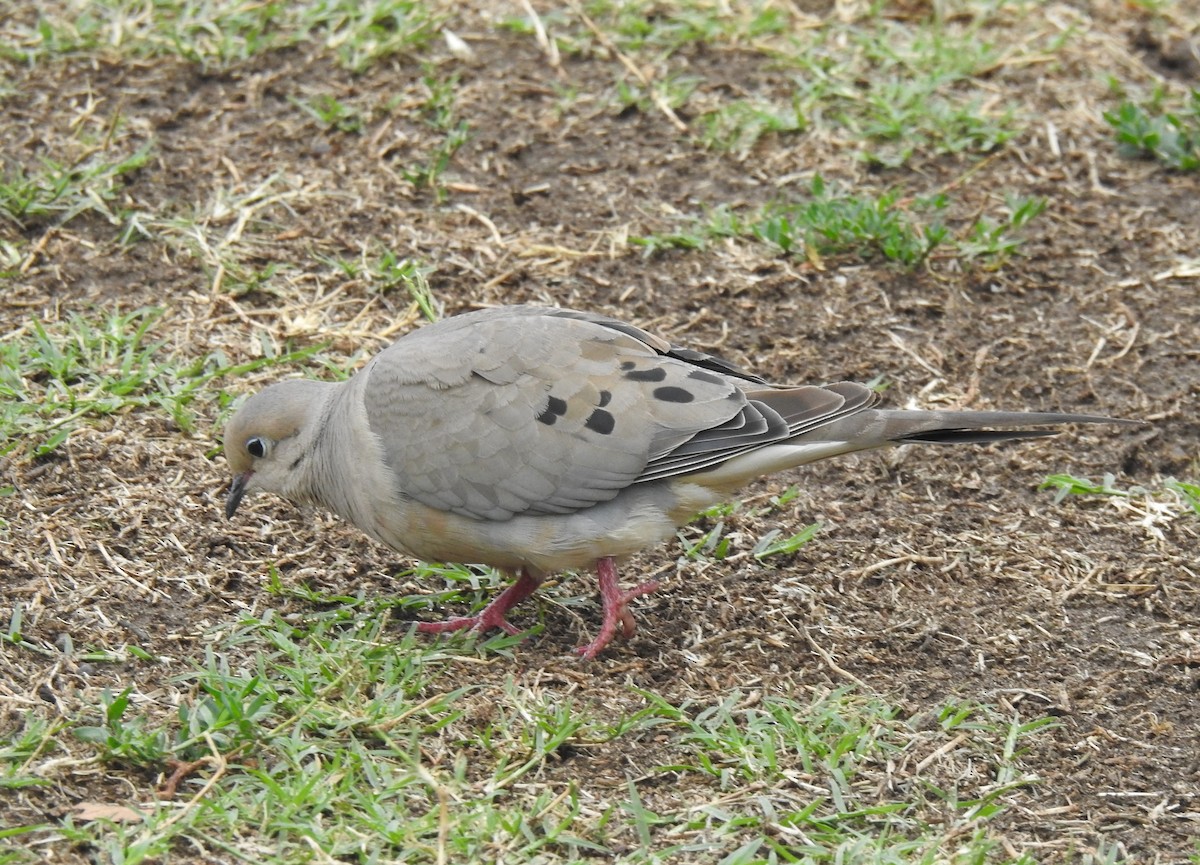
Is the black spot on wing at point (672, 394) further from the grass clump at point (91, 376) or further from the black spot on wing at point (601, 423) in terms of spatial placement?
the grass clump at point (91, 376)

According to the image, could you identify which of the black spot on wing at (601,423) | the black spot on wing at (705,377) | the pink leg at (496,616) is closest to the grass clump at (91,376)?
the pink leg at (496,616)

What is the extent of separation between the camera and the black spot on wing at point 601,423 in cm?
446

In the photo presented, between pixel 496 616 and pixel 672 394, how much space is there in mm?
903

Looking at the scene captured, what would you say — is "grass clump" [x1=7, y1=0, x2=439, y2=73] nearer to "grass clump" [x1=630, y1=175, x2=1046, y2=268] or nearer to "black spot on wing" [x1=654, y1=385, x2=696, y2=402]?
"grass clump" [x1=630, y1=175, x2=1046, y2=268]

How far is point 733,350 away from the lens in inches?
229

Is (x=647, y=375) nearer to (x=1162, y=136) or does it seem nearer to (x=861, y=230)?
(x=861, y=230)

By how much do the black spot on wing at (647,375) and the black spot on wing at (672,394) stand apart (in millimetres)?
42

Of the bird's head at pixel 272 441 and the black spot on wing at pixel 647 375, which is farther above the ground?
the black spot on wing at pixel 647 375

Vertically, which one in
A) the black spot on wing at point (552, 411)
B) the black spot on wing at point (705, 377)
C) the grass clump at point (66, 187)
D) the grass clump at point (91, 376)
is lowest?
the grass clump at point (91, 376)

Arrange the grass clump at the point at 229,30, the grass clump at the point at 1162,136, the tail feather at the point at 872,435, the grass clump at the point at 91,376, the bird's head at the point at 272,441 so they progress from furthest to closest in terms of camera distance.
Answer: the grass clump at the point at 229,30, the grass clump at the point at 1162,136, the grass clump at the point at 91,376, the bird's head at the point at 272,441, the tail feather at the point at 872,435

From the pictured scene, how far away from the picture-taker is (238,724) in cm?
395

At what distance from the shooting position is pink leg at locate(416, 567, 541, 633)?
15.2 feet

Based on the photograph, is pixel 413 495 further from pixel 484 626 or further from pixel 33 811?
pixel 33 811

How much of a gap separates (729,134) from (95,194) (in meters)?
2.79
